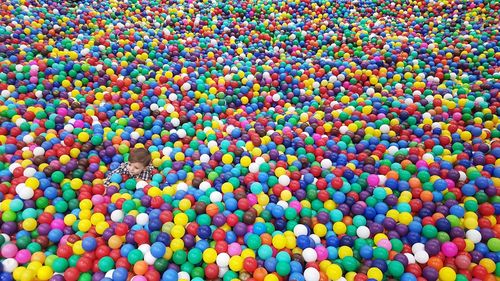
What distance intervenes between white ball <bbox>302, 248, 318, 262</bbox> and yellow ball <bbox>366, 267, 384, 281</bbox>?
1.12ft

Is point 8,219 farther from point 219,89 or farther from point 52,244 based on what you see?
point 219,89

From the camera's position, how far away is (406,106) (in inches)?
153

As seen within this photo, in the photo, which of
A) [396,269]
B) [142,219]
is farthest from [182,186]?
[396,269]

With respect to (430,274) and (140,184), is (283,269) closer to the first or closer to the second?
(430,274)

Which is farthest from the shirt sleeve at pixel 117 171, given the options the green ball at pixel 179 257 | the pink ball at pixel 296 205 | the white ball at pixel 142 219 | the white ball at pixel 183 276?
the pink ball at pixel 296 205

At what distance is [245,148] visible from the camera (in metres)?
3.40

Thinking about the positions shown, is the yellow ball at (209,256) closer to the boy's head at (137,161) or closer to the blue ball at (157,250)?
the blue ball at (157,250)

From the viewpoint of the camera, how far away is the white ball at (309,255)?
2373 millimetres

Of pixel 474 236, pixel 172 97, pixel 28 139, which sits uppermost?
pixel 474 236

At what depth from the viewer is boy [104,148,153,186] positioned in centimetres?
311

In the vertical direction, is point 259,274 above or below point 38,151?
above

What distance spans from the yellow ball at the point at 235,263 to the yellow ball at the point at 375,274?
0.80 m

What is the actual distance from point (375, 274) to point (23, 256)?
88.4 inches

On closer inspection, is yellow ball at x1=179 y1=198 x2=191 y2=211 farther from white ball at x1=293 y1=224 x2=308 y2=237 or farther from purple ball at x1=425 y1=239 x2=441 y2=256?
purple ball at x1=425 y1=239 x2=441 y2=256
